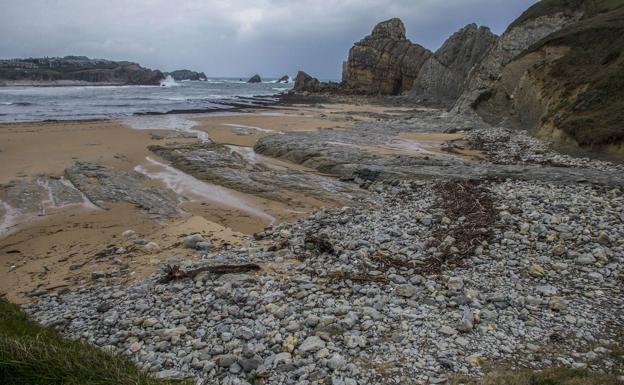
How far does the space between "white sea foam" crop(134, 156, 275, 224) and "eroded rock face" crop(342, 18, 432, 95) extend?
69445 mm

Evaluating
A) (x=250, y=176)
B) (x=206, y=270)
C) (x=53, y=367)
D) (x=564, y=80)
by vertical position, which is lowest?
(x=206, y=270)

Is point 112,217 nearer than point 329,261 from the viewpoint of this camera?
No

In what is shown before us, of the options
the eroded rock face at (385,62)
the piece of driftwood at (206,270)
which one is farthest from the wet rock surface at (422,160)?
the eroded rock face at (385,62)

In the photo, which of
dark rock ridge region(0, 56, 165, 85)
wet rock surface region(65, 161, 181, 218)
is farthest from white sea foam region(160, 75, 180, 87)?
wet rock surface region(65, 161, 181, 218)

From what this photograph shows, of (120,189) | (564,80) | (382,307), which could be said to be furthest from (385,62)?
(382,307)

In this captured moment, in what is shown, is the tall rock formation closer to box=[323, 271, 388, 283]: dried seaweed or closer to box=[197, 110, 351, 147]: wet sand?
box=[197, 110, 351, 147]: wet sand

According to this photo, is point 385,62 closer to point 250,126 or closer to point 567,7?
point 567,7

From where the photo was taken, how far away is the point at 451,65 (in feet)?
232

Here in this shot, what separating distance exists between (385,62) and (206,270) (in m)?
82.9

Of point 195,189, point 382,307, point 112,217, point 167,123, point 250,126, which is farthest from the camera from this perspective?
point 167,123

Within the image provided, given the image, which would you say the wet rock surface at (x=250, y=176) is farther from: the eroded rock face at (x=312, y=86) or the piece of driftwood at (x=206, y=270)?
the eroded rock face at (x=312, y=86)

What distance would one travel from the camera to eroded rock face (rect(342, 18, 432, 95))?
266 ft

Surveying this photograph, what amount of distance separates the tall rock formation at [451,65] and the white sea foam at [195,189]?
5577 centimetres

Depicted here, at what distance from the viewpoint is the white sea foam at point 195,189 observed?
14633 millimetres
